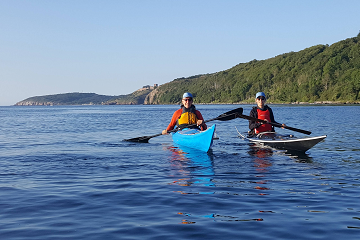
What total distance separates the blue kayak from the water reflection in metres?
0.27

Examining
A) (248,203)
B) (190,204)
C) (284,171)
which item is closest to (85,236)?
(190,204)

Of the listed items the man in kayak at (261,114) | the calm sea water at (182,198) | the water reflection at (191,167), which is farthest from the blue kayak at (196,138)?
the man in kayak at (261,114)

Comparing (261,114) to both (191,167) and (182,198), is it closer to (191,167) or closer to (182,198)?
(191,167)

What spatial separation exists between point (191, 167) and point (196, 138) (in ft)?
11.8

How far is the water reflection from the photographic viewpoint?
10.0m

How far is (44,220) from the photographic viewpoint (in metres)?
6.63

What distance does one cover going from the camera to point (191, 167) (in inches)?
492

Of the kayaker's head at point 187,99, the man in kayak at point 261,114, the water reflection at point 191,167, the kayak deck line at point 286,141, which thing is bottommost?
the water reflection at point 191,167

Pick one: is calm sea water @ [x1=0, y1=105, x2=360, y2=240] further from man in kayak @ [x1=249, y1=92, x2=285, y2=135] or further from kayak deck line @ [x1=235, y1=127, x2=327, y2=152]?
man in kayak @ [x1=249, y1=92, x2=285, y2=135]

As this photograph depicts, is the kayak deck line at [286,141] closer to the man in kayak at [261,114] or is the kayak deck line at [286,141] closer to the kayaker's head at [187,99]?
the man in kayak at [261,114]

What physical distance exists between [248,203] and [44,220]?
3.94m

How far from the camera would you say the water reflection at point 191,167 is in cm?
1003

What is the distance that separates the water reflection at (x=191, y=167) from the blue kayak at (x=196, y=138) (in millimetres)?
269

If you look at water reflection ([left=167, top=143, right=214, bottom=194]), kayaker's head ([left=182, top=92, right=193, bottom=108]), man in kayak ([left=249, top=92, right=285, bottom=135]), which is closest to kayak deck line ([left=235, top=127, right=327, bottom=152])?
man in kayak ([left=249, top=92, right=285, bottom=135])
